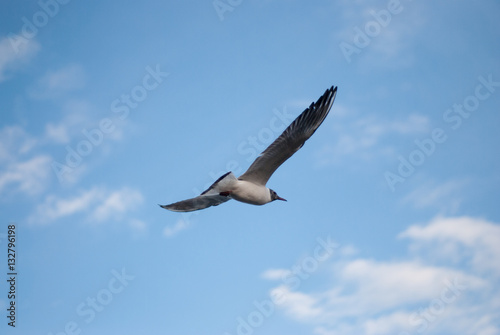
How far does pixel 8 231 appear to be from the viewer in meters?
14.6

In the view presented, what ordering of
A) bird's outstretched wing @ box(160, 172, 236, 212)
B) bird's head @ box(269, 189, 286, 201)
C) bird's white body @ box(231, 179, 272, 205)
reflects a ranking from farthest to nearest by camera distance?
bird's head @ box(269, 189, 286, 201), bird's white body @ box(231, 179, 272, 205), bird's outstretched wing @ box(160, 172, 236, 212)

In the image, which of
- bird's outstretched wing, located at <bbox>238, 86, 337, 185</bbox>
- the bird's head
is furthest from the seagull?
the bird's head

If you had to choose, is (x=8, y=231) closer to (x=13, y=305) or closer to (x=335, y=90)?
(x=13, y=305)

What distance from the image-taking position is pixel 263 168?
12.8 m

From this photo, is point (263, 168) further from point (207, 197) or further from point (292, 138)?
point (207, 197)

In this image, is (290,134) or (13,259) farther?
(13,259)

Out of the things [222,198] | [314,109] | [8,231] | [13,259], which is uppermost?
[8,231]

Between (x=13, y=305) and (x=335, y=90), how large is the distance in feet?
34.5

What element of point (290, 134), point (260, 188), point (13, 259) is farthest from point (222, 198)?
point (13, 259)

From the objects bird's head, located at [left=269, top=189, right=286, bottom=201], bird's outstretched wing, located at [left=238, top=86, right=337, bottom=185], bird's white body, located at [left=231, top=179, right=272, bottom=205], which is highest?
bird's outstretched wing, located at [left=238, top=86, right=337, bottom=185]

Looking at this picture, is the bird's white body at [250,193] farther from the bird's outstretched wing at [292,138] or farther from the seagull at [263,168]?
the bird's outstretched wing at [292,138]

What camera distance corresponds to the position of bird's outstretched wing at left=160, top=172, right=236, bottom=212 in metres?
12.0

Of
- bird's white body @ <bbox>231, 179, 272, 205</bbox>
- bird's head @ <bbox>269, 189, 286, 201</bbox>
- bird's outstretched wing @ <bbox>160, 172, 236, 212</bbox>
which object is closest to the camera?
bird's outstretched wing @ <bbox>160, 172, 236, 212</bbox>

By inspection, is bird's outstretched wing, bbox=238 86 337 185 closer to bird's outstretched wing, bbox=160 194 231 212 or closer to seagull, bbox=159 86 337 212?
seagull, bbox=159 86 337 212
